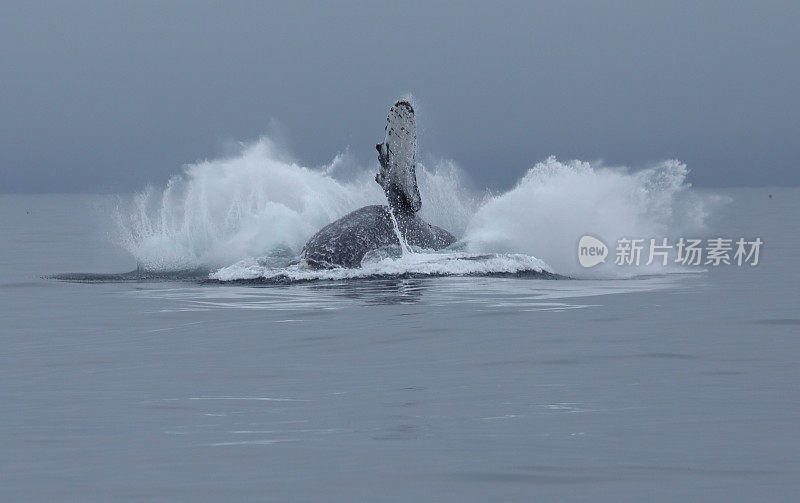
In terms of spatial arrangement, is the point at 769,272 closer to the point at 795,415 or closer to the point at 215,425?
the point at 795,415

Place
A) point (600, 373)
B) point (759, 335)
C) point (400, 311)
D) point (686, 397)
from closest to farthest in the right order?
point (686, 397)
point (600, 373)
point (759, 335)
point (400, 311)

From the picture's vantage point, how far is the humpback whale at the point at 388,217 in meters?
22.1

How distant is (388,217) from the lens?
22.6 m

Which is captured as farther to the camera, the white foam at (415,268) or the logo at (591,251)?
the logo at (591,251)

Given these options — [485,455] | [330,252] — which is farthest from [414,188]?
[485,455]

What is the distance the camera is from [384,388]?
1026 cm

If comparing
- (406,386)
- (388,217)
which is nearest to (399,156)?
(388,217)

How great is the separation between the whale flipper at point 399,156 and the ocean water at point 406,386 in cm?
134

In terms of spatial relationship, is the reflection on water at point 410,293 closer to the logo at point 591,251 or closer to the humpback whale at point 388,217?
the humpback whale at point 388,217

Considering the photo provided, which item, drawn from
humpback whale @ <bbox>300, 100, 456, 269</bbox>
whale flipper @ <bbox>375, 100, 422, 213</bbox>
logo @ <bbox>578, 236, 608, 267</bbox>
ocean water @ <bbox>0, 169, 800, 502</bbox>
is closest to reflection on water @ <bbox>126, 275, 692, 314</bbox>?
ocean water @ <bbox>0, 169, 800, 502</bbox>

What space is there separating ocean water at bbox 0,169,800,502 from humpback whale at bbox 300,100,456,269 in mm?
848

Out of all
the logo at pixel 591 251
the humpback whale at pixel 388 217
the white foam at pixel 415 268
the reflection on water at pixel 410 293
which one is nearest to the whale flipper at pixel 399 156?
the humpback whale at pixel 388 217

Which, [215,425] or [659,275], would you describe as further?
[659,275]

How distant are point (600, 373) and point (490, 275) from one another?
1125 cm
